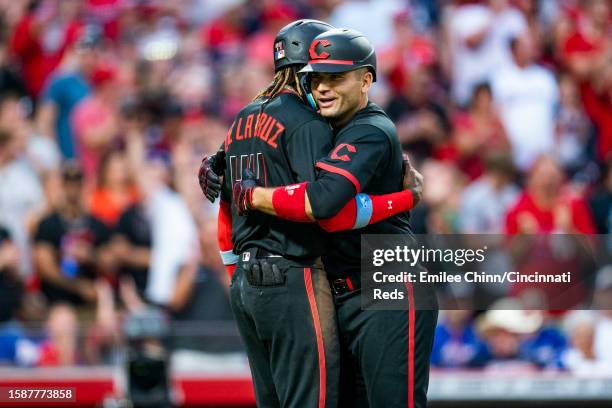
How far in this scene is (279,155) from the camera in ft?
16.8

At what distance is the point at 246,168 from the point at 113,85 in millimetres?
6097

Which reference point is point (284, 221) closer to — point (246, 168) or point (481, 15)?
point (246, 168)

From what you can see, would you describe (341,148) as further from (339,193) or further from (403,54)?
(403,54)

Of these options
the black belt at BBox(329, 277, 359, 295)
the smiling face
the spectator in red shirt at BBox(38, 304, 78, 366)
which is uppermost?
the smiling face

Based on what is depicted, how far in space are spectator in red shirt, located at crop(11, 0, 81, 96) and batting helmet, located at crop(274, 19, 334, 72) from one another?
663 cm

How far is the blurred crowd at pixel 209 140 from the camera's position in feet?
27.9

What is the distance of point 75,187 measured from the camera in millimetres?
9703

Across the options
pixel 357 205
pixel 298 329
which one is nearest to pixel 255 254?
pixel 298 329

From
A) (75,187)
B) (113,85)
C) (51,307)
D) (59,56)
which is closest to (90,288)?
(51,307)

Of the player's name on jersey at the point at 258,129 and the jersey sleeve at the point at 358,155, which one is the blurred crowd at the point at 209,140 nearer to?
the player's name on jersey at the point at 258,129

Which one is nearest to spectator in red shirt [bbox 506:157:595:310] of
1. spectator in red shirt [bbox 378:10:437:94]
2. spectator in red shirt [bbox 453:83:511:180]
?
spectator in red shirt [bbox 453:83:511:180]

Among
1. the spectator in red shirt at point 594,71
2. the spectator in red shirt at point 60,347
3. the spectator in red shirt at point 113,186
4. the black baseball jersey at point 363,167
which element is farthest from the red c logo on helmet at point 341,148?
the spectator in red shirt at point 594,71

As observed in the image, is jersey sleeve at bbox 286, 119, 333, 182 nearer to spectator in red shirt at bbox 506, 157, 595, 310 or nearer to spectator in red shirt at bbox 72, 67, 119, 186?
spectator in red shirt at bbox 506, 157, 595, 310

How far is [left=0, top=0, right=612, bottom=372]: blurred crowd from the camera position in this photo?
8.49 m
